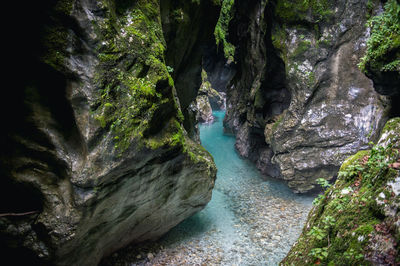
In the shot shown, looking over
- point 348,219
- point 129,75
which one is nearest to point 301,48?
point 129,75

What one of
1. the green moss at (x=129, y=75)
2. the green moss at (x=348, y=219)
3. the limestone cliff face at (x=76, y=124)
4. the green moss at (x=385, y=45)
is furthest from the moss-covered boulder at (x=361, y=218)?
the green moss at (x=129, y=75)

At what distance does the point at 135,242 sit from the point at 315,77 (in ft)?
33.4

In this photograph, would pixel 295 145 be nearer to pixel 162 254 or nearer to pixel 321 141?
pixel 321 141

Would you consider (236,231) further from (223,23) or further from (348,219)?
(223,23)

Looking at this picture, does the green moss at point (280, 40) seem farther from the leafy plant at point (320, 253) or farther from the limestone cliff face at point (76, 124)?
the leafy plant at point (320, 253)

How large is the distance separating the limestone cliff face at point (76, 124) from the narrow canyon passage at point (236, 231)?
2.64 metres

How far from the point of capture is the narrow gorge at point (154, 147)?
3838mm

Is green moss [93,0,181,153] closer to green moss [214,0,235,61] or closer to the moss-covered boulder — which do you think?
the moss-covered boulder

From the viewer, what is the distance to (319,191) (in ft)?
37.3

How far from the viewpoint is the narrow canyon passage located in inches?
279

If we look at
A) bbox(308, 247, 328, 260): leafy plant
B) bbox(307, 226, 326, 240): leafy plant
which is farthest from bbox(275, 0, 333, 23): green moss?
bbox(308, 247, 328, 260): leafy plant

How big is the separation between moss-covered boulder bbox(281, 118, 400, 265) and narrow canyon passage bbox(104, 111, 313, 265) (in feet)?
13.1

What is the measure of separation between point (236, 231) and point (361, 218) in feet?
20.1

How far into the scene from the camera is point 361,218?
3096 mm
